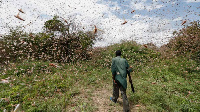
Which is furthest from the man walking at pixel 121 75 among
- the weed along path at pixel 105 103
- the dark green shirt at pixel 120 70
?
the weed along path at pixel 105 103

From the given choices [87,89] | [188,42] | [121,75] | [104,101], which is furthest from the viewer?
[188,42]

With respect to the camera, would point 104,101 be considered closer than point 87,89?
Yes

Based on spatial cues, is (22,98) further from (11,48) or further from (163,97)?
(11,48)

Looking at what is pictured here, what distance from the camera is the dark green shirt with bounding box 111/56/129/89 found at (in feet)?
12.5

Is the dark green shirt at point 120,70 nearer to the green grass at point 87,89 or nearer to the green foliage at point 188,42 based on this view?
the green grass at point 87,89

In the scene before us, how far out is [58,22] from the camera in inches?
440

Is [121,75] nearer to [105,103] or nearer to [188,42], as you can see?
[105,103]

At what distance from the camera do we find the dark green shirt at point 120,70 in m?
3.80

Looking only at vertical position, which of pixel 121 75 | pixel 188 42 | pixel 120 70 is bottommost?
pixel 121 75

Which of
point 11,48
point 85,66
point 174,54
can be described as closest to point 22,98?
point 85,66

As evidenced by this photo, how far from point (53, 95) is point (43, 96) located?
0.42 metres

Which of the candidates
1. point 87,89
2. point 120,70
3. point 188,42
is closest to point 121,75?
point 120,70

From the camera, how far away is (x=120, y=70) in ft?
12.7

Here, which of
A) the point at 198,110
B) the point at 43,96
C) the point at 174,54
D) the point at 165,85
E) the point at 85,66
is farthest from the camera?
the point at 174,54
